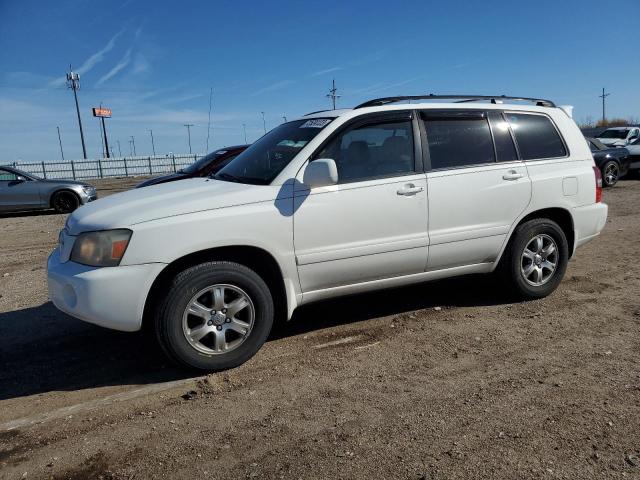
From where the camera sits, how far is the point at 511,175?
15.7 ft

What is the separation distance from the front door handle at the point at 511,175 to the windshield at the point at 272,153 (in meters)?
1.67

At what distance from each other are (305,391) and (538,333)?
2.08 metres

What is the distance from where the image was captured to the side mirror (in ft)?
12.6

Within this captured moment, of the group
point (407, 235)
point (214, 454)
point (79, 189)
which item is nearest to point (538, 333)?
point (407, 235)

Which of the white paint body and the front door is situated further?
the front door

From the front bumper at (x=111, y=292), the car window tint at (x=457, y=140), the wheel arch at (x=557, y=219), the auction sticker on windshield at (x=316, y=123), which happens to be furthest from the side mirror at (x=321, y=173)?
the wheel arch at (x=557, y=219)

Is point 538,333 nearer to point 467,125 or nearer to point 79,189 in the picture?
point 467,125

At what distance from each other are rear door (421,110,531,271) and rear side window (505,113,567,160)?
0.39 ft

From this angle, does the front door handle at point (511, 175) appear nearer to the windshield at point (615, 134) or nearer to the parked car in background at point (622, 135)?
the parked car in background at point (622, 135)

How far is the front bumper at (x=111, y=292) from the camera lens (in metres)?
3.46

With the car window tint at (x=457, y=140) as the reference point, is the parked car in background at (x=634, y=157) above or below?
below

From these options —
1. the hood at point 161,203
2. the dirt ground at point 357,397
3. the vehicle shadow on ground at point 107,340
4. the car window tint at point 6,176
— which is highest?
the car window tint at point 6,176

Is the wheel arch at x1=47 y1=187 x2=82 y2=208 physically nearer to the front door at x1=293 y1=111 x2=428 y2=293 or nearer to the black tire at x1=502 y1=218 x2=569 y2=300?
the front door at x1=293 y1=111 x2=428 y2=293

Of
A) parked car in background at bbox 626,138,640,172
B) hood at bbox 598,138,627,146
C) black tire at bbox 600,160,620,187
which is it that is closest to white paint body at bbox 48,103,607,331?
black tire at bbox 600,160,620,187
